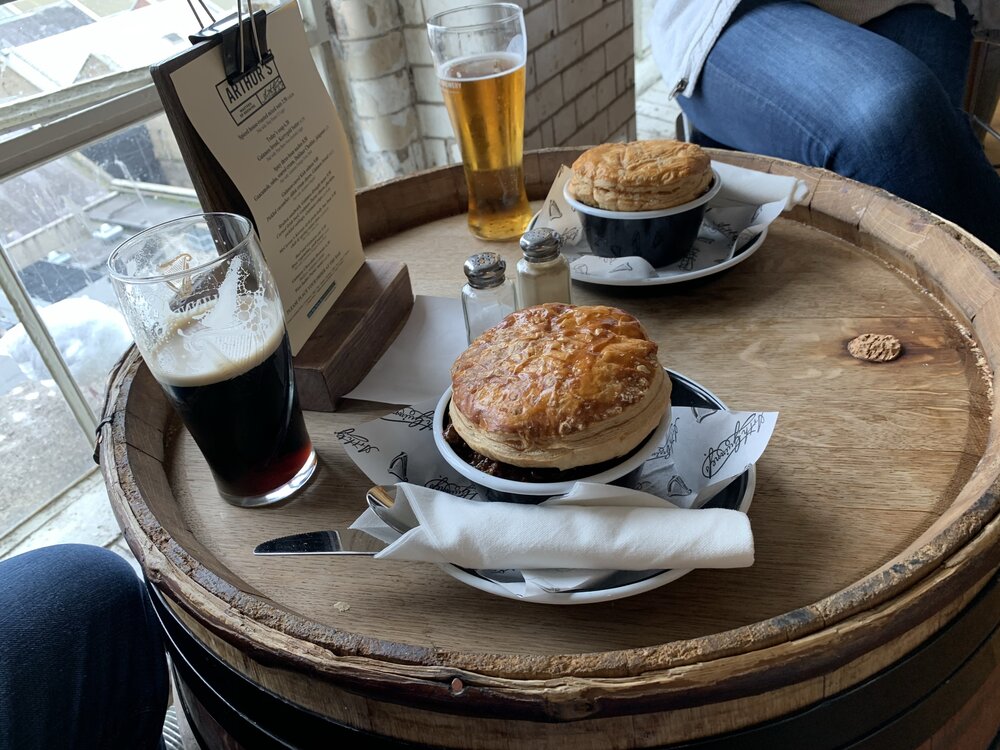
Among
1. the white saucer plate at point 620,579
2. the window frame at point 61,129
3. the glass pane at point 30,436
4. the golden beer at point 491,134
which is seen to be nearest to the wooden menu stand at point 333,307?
the golden beer at point 491,134

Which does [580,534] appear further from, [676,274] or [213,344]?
[676,274]

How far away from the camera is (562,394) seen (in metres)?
0.58

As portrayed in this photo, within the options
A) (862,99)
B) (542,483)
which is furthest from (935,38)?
(542,483)

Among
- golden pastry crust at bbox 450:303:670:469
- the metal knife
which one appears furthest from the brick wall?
the metal knife

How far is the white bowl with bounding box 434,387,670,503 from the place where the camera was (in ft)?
1.91

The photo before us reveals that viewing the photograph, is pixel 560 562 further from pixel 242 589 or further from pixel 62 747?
pixel 62 747

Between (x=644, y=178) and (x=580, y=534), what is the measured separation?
0.52 m

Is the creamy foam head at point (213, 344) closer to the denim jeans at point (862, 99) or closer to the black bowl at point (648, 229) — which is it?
the black bowl at point (648, 229)

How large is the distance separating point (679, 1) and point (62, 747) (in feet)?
5.47

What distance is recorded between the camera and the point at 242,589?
1.97 ft

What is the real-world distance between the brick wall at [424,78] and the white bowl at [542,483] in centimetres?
143

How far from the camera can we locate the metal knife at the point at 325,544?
0.61 m

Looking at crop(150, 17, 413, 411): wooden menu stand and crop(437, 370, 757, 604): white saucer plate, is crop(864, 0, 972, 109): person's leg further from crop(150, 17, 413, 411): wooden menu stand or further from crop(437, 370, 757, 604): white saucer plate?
crop(437, 370, 757, 604): white saucer plate

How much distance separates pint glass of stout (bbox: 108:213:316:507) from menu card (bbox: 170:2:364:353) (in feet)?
0.27
